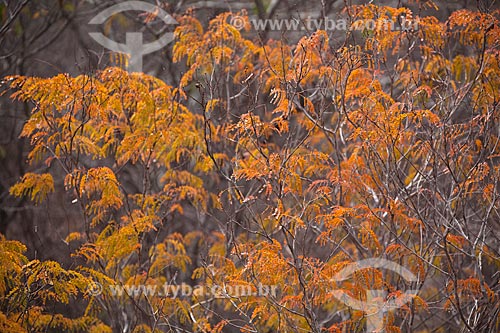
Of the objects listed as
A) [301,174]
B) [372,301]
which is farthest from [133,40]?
[372,301]

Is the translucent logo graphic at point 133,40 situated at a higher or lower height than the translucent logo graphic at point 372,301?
higher

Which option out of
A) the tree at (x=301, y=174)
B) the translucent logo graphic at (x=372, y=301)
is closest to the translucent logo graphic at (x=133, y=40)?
the tree at (x=301, y=174)

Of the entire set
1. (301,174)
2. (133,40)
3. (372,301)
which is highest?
(133,40)

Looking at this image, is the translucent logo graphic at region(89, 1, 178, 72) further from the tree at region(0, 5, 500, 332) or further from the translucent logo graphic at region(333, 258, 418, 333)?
the translucent logo graphic at region(333, 258, 418, 333)

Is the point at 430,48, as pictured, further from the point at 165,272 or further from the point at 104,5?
the point at 104,5

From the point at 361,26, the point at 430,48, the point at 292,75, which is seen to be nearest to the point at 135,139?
the point at 292,75

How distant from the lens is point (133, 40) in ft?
28.4

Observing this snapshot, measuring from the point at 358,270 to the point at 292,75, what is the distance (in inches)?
57.6

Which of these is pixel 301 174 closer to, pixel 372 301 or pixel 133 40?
pixel 372 301

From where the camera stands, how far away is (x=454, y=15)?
5.25 meters

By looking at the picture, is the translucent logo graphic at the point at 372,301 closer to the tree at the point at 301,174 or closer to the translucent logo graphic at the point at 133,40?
the tree at the point at 301,174

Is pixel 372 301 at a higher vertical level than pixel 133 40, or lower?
lower

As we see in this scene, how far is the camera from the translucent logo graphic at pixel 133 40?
8289 mm

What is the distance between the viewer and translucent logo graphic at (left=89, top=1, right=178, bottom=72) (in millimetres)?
8289
